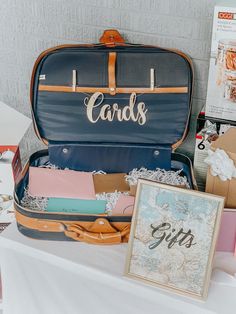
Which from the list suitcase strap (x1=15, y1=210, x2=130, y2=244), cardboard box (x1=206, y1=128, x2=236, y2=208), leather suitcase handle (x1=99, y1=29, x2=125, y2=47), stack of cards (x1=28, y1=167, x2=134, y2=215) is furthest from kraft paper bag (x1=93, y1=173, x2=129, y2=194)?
leather suitcase handle (x1=99, y1=29, x2=125, y2=47)

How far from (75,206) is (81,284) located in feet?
0.59

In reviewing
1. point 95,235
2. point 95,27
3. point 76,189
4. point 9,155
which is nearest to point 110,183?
point 76,189

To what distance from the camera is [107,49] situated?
117 cm

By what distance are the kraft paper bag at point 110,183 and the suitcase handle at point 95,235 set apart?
15cm

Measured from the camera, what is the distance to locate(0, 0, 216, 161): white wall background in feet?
3.88

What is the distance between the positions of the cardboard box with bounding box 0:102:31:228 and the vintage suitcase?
0.26 ft

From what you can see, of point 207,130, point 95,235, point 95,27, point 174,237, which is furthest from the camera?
point 95,27

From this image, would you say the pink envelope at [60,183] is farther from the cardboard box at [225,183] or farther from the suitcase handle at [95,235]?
the cardboard box at [225,183]

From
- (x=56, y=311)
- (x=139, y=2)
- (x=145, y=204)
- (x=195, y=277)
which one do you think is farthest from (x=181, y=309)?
(x=139, y=2)

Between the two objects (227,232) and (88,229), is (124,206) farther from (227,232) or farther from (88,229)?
(227,232)

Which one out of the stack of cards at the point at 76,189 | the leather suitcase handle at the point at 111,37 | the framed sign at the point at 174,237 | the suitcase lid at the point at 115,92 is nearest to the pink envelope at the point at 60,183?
the stack of cards at the point at 76,189

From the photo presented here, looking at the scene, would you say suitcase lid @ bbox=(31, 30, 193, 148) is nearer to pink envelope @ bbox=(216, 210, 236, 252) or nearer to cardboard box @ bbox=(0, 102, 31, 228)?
cardboard box @ bbox=(0, 102, 31, 228)

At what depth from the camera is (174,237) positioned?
927mm

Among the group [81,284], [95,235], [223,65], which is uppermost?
[223,65]
